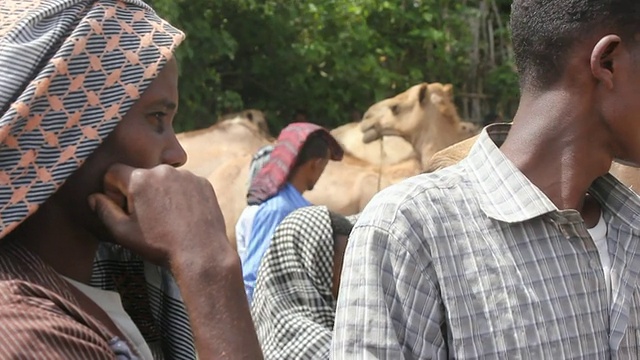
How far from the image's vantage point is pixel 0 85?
1554mm

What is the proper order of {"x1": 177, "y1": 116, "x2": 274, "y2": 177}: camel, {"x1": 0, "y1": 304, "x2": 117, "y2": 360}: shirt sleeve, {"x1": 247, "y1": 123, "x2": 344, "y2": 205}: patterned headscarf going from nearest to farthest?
{"x1": 0, "y1": 304, "x2": 117, "y2": 360}: shirt sleeve < {"x1": 247, "y1": 123, "x2": 344, "y2": 205}: patterned headscarf < {"x1": 177, "y1": 116, "x2": 274, "y2": 177}: camel

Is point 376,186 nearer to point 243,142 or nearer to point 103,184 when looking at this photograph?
point 243,142

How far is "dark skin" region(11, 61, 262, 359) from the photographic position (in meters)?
1.58

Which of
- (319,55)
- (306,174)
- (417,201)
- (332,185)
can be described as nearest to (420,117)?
(319,55)

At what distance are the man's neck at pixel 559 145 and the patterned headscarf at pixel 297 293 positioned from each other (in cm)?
140

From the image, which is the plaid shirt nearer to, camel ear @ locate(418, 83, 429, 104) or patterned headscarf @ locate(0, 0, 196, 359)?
patterned headscarf @ locate(0, 0, 196, 359)

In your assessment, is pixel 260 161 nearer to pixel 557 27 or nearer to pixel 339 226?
pixel 339 226

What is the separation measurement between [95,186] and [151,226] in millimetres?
126

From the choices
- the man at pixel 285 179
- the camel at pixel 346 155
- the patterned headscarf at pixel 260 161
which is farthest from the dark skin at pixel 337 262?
the camel at pixel 346 155

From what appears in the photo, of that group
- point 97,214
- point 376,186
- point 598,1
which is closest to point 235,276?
point 97,214

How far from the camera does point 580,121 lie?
2.05 meters

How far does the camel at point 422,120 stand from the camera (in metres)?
11.3

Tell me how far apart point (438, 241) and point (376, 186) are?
7.36m

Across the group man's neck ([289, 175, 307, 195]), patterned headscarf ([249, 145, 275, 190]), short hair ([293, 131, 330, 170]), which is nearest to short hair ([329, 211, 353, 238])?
man's neck ([289, 175, 307, 195])
